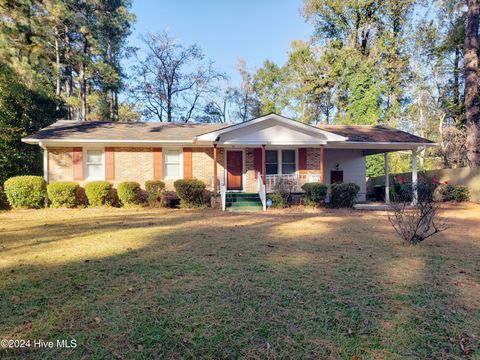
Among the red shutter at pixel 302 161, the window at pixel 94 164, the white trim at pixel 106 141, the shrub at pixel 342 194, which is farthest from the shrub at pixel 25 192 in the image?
the shrub at pixel 342 194

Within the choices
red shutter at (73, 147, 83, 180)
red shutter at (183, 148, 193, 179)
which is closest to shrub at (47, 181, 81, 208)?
red shutter at (73, 147, 83, 180)

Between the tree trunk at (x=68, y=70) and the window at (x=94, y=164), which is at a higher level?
the tree trunk at (x=68, y=70)

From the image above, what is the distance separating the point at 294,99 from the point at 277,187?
2223 centimetres

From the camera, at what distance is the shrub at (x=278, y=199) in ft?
42.3

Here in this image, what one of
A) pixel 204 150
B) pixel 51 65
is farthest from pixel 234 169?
pixel 51 65

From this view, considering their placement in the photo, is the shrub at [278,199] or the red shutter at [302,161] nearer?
the shrub at [278,199]

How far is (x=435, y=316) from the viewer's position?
310cm

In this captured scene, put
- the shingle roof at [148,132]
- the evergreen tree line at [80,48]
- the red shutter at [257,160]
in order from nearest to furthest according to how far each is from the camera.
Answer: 1. the shingle roof at [148,132]
2. the red shutter at [257,160]
3. the evergreen tree line at [80,48]

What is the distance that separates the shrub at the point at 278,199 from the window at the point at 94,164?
25.0ft

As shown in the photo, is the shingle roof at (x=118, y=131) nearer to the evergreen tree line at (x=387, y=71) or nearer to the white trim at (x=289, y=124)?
the white trim at (x=289, y=124)

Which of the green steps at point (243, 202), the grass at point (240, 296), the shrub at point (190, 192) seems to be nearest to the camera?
the grass at point (240, 296)

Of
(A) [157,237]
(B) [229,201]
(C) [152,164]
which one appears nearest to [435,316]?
(A) [157,237]

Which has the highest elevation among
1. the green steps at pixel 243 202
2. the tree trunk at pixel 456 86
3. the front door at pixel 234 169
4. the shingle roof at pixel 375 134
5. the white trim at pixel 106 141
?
the tree trunk at pixel 456 86

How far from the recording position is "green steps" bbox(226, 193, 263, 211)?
12.7 metres
